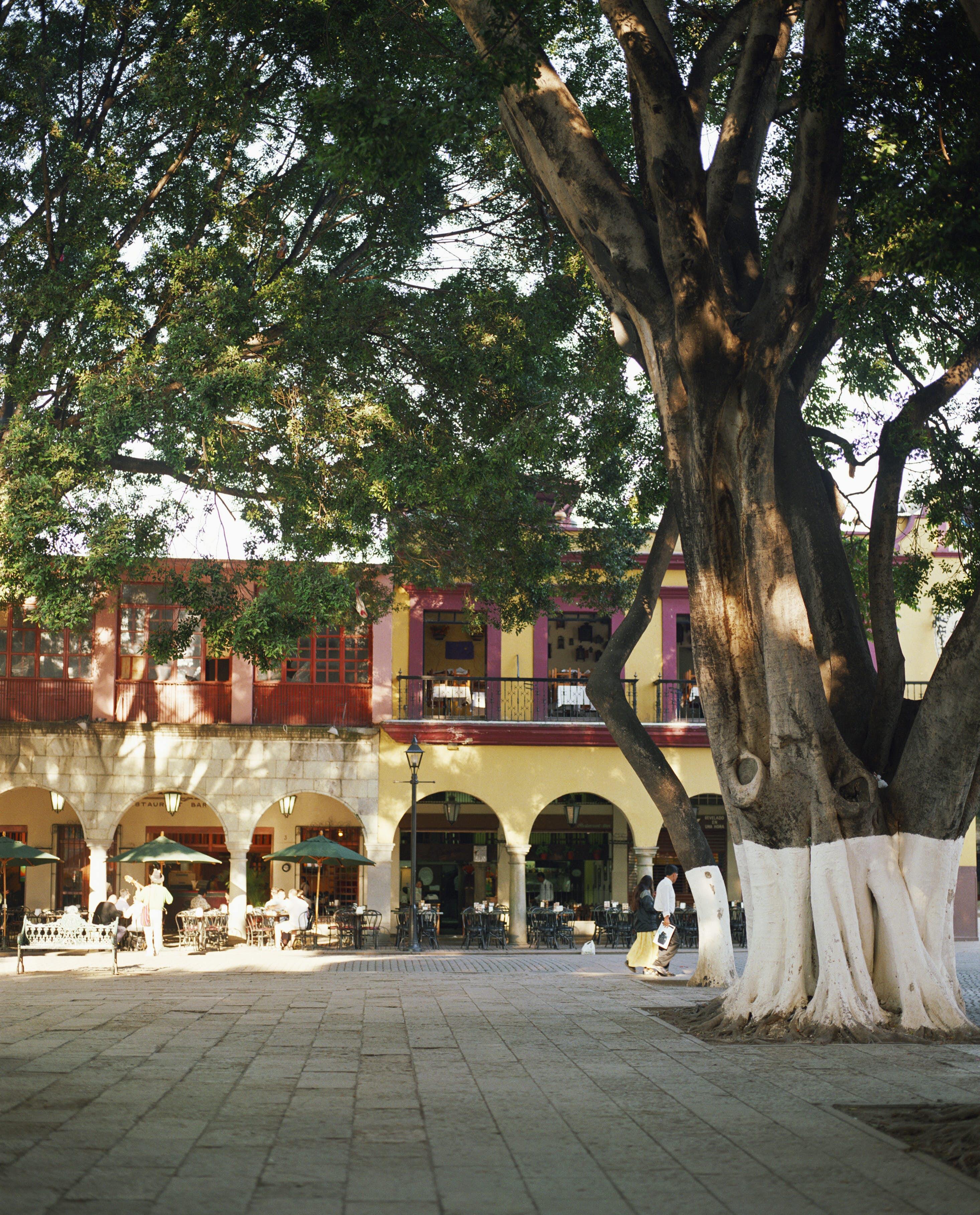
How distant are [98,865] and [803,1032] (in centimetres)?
1610

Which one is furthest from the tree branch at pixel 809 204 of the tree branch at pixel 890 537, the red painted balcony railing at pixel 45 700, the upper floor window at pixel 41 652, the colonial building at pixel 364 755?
the red painted balcony railing at pixel 45 700

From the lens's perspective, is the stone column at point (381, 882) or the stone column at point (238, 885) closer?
the stone column at point (238, 885)

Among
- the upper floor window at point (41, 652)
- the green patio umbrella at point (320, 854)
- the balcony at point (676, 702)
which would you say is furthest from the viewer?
the balcony at point (676, 702)

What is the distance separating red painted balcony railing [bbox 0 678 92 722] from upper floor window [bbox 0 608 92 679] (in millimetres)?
160

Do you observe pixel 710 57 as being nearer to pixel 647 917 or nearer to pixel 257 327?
pixel 257 327

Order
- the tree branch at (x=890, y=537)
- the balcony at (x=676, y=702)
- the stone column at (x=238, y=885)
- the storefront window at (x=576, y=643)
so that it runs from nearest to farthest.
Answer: the tree branch at (x=890, y=537), the stone column at (x=238, y=885), the balcony at (x=676, y=702), the storefront window at (x=576, y=643)

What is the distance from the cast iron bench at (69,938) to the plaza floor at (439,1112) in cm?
461

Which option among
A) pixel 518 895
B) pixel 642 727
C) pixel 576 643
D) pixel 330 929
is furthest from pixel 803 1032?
pixel 576 643

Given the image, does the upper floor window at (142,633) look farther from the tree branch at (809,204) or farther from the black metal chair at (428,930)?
the tree branch at (809,204)

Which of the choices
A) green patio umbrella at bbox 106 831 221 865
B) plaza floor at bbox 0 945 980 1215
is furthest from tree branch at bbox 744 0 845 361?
green patio umbrella at bbox 106 831 221 865

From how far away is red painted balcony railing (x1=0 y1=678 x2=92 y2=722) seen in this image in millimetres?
22375

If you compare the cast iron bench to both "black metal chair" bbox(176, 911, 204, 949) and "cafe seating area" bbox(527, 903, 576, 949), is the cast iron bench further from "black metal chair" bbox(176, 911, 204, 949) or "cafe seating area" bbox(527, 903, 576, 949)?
"cafe seating area" bbox(527, 903, 576, 949)

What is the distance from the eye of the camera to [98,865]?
22.1 metres

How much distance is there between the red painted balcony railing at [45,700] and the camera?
73.4 ft
